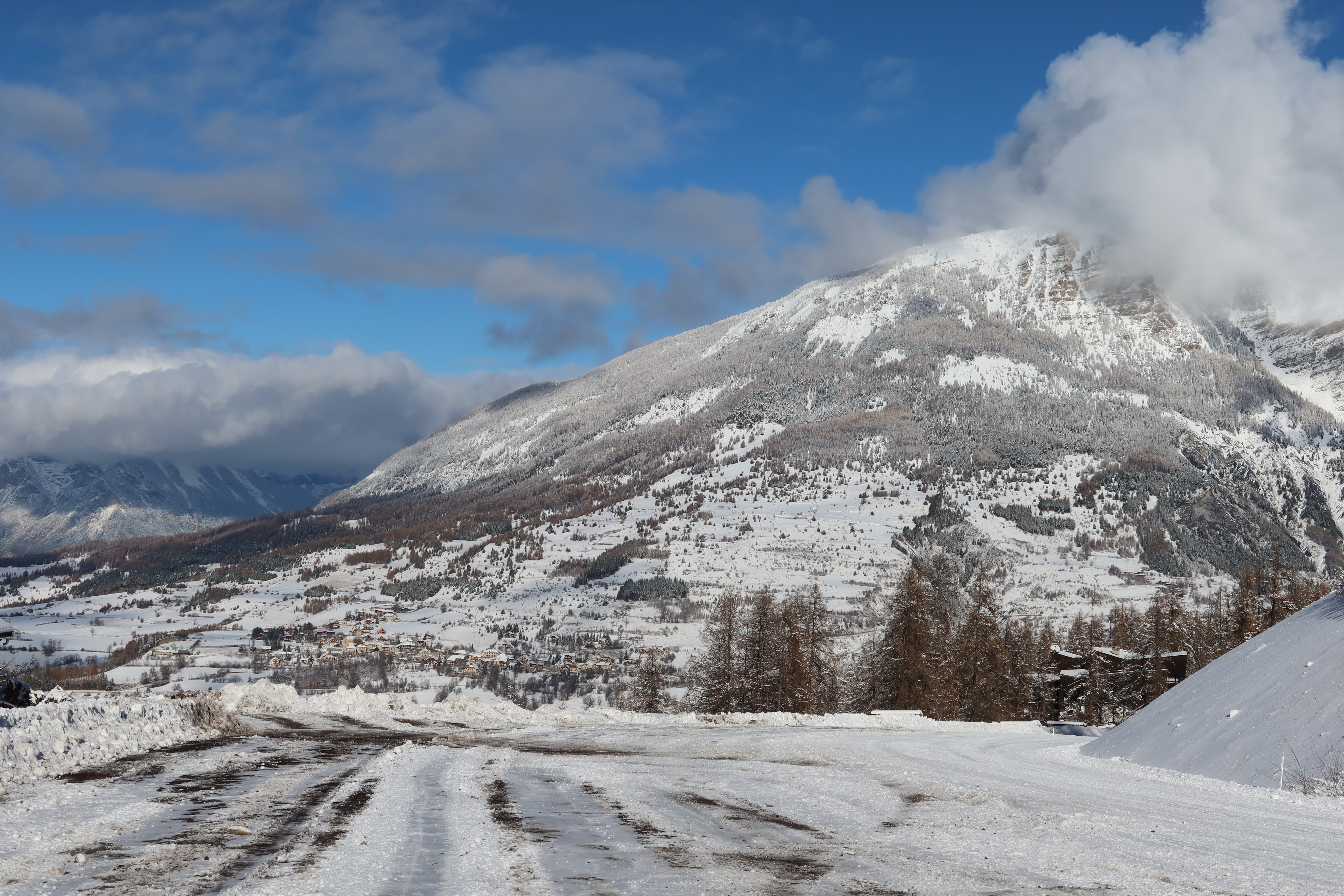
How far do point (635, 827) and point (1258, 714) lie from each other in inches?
463

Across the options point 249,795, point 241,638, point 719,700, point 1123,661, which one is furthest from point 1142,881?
point 241,638

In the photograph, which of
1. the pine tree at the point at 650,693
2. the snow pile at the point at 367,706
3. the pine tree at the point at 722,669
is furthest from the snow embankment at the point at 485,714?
the pine tree at the point at 650,693

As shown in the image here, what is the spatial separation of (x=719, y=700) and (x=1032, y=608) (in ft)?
505

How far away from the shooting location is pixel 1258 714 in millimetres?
14375

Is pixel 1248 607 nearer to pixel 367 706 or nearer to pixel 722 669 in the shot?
pixel 722 669

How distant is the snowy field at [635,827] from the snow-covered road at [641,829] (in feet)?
0.13

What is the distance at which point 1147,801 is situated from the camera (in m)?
11.3

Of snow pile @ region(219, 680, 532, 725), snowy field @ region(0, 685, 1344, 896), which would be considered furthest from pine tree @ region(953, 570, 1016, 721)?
snowy field @ region(0, 685, 1344, 896)

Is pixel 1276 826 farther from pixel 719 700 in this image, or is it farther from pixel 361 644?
pixel 361 644

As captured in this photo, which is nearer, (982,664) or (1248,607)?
(982,664)

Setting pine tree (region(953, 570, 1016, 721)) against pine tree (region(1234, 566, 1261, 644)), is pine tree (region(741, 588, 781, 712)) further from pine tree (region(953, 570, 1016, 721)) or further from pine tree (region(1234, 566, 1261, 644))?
pine tree (region(1234, 566, 1261, 644))

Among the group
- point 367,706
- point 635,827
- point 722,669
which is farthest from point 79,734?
point 722,669

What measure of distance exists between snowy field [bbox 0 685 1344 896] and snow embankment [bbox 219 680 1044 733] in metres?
9.22

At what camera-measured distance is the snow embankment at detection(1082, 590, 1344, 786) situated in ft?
42.1
